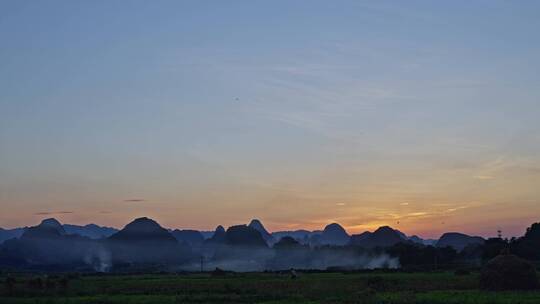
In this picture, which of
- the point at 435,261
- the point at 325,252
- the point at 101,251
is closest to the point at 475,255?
the point at 435,261

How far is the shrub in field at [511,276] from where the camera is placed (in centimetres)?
4247

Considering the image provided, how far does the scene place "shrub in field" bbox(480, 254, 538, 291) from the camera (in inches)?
1672

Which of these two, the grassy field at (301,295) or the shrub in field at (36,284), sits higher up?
the shrub in field at (36,284)

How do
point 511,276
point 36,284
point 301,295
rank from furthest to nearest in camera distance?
point 36,284, point 511,276, point 301,295

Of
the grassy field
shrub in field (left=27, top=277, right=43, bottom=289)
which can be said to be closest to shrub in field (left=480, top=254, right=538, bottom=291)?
the grassy field

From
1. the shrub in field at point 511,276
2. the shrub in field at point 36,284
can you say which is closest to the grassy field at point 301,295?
the shrub in field at point 36,284

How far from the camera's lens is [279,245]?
186 metres

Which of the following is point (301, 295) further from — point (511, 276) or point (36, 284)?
point (36, 284)

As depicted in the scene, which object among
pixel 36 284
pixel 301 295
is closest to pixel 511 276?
pixel 301 295

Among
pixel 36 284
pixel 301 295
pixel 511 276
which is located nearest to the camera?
pixel 301 295

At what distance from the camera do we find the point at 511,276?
4262cm

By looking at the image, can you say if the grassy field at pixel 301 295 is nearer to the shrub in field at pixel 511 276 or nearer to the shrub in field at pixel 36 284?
the shrub in field at pixel 36 284

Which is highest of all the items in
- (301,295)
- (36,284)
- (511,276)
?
(36,284)

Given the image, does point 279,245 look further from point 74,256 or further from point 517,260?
point 517,260
